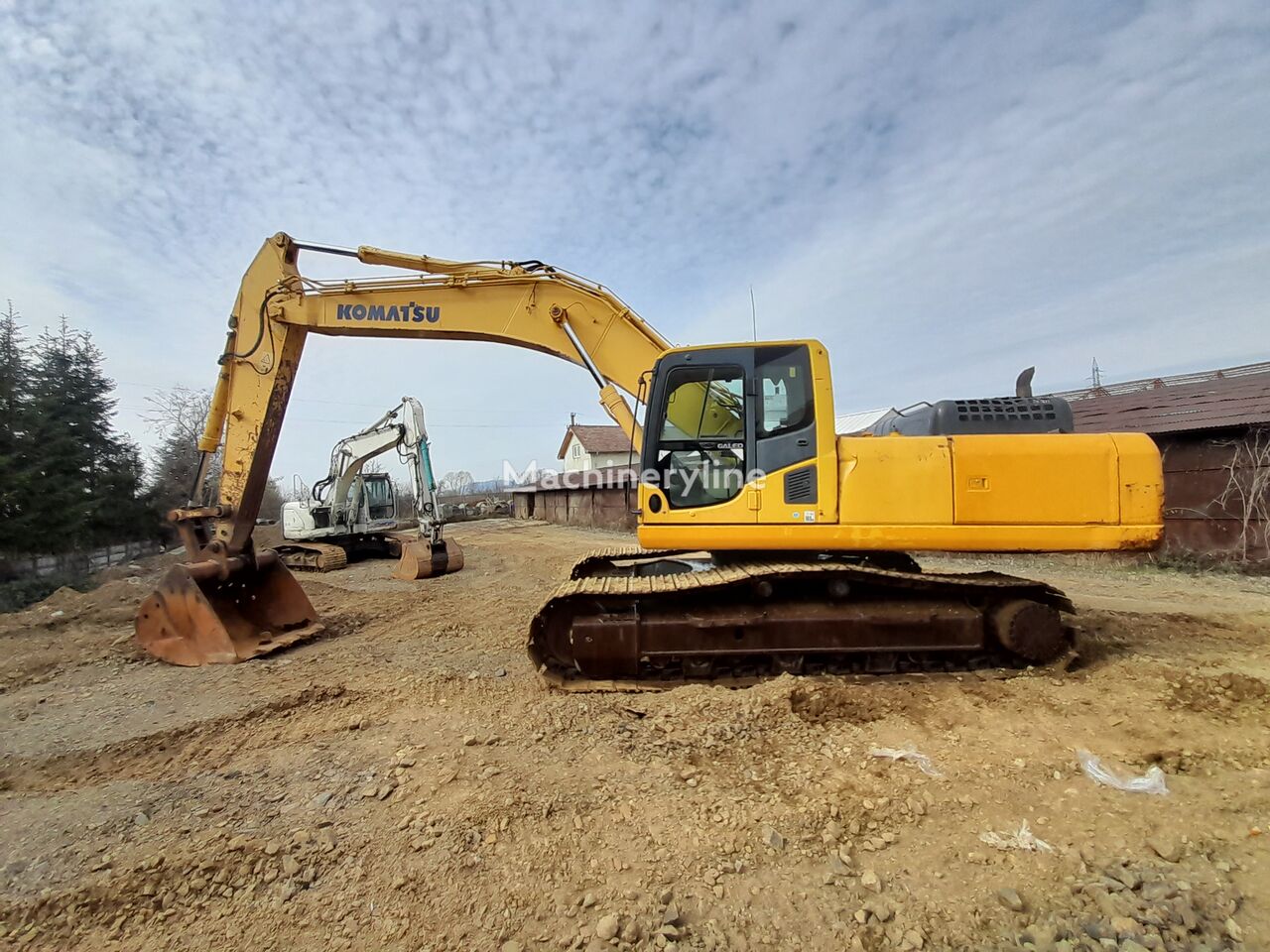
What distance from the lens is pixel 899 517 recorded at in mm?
4203

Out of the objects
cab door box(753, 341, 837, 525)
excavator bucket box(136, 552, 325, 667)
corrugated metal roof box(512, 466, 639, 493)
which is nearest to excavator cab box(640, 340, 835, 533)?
cab door box(753, 341, 837, 525)

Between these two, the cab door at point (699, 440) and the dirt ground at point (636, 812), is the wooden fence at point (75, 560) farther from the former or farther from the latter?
the cab door at point (699, 440)

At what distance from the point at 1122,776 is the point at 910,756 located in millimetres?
1023

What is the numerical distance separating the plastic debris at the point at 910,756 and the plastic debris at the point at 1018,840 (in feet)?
1.61

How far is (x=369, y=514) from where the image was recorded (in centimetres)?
1619

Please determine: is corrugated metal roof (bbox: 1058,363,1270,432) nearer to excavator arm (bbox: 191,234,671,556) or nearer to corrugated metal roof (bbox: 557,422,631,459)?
excavator arm (bbox: 191,234,671,556)

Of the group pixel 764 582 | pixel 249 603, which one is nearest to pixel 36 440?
pixel 249 603

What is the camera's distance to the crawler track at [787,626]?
425 cm

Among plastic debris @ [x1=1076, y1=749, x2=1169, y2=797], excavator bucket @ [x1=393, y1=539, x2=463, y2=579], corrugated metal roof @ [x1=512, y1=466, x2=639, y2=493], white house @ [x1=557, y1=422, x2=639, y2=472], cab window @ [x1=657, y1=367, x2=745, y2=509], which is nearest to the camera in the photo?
plastic debris @ [x1=1076, y1=749, x2=1169, y2=797]

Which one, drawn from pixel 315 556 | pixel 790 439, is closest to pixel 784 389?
pixel 790 439

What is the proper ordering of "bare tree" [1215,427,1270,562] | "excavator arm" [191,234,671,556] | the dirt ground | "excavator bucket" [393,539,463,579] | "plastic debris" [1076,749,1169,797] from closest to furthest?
the dirt ground
"plastic debris" [1076,749,1169,797]
"excavator arm" [191,234,671,556]
"bare tree" [1215,427,1270,562]
"excavator bucket" [393,539,463,579]

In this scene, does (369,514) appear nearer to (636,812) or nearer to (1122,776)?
(636,812)

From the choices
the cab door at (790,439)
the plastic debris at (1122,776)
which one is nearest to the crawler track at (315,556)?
the cab door at (790,439)

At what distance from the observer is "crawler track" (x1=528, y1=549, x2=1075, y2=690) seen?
4254 mm
